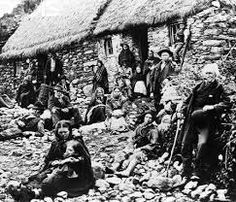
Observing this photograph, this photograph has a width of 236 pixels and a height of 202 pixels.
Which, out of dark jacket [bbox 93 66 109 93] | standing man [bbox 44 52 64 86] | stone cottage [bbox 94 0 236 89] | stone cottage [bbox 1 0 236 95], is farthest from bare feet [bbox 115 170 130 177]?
standing man [bbox 44 52 64 86]

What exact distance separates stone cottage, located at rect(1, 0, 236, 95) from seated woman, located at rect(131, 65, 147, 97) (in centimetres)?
79

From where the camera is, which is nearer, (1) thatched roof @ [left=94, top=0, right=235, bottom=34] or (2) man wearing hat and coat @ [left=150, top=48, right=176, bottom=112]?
(2) man wearing hat and coat @ [left=150, top=48, right=176, bottom=112]

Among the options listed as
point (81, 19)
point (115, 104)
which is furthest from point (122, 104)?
point (81, 19)

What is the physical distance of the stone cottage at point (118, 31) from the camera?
1026cm

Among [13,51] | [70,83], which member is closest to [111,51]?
[70,83]

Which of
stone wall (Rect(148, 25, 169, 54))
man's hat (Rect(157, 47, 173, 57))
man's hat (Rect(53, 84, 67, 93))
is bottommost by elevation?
man's hat (Rect(53, 84, 67, 93))

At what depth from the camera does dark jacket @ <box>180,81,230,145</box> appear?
732cm

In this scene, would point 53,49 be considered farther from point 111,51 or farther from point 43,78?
point 111,51

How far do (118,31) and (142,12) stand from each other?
1.10 metres

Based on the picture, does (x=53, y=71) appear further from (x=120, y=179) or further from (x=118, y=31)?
(x=120, y=179)

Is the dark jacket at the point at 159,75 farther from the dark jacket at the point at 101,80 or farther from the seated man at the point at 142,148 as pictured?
the dark jacket at the point at 101,80

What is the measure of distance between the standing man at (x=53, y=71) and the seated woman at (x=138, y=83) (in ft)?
13.6

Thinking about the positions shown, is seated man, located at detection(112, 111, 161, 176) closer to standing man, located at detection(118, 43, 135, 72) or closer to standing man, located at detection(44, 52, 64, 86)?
standing man, located at detection(118, 43, 135, 72)

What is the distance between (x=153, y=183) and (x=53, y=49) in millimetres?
10347
